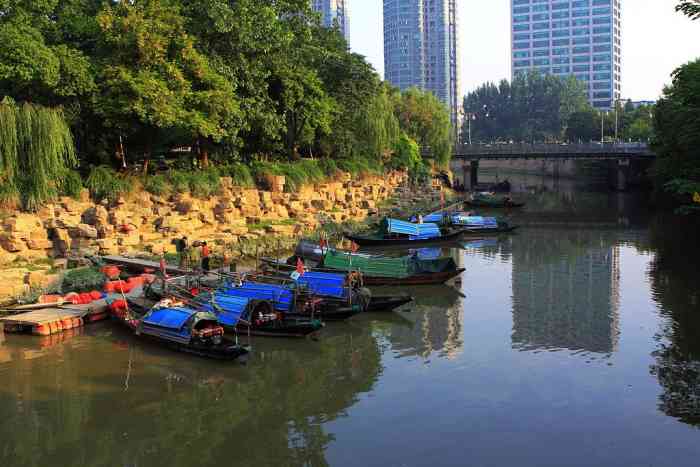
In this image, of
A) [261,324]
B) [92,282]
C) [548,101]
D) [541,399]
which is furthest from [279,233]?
[548,101]

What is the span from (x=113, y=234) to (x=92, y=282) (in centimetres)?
534

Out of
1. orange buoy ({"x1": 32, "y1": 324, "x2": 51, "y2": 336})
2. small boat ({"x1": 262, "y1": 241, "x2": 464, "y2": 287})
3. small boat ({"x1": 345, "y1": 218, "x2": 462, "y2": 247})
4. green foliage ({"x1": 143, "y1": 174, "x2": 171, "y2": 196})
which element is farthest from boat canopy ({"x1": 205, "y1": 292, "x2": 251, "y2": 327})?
small boat ({"x1": 345, "y1": 218, "x2": 462, "y2": 247})

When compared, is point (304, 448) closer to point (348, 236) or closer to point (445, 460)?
point (445, 460)

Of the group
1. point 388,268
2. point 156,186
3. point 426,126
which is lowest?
point 388,268

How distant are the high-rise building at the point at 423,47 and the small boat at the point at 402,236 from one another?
149660 millimetres

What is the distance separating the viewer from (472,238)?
4597 cm

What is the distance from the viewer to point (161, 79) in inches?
1316

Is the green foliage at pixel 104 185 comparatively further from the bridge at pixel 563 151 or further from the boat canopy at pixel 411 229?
the bridge at pixel 563 151

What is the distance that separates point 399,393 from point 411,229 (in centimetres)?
2552

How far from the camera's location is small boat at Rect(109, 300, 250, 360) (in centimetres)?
1892

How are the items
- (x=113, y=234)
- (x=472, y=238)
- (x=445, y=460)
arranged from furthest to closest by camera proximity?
(x=472, y=238), (x=113, y=234), (x=445, y=460)

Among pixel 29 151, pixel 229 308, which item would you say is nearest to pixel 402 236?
pixel 29 151

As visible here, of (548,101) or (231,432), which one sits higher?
(548,101)

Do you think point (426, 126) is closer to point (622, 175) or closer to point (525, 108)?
point (622, 175)
